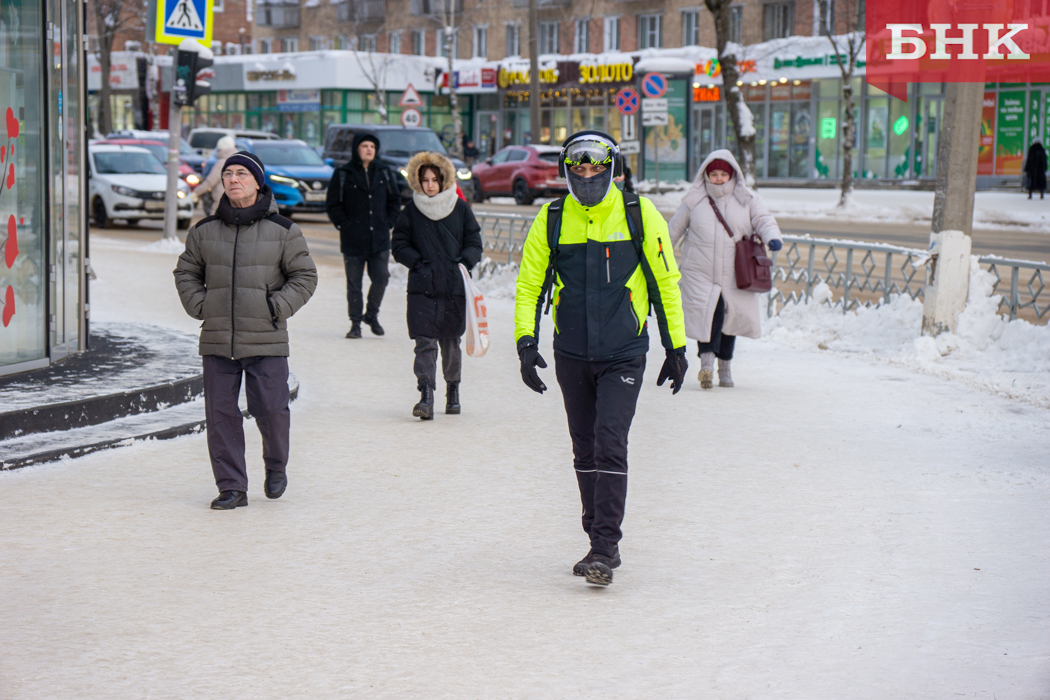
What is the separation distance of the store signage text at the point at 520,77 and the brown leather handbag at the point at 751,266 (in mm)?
42201

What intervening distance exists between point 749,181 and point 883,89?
17989mm

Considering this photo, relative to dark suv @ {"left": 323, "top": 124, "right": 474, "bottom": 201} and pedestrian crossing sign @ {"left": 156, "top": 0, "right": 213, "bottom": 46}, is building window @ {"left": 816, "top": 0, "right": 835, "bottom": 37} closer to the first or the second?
dark suv @ {"left": 323, "top": 124, "right": 474, "bottom": 201}

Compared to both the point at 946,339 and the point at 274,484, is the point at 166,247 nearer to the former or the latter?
the point at 946,339

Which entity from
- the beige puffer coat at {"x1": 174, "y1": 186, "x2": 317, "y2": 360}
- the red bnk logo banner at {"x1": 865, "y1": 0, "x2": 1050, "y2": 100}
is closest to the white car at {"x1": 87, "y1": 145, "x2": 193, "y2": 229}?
the red bnk logo banner at {"x1": 865, "y1": 0, "x2": 1050, "y2": 100}

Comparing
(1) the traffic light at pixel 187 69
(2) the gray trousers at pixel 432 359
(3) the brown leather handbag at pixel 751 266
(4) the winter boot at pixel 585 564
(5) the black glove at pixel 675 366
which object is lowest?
(4) the winter boot at pixel 585 564

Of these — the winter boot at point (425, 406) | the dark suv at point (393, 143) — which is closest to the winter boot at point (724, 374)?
the winter boot at point (425, 406)

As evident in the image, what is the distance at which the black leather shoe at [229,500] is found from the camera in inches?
234

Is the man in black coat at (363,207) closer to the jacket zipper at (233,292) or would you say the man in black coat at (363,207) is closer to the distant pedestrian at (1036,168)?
the jacket zipper at (233,292)

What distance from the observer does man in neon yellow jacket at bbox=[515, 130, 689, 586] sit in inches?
194

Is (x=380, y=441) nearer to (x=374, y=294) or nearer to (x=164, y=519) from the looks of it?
(x=164, y=519)

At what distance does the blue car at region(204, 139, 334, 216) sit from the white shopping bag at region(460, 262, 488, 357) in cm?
1707

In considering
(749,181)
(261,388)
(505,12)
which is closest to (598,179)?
(261,388)

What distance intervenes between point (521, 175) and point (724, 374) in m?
24.4

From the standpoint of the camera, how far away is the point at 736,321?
9.26 meters
